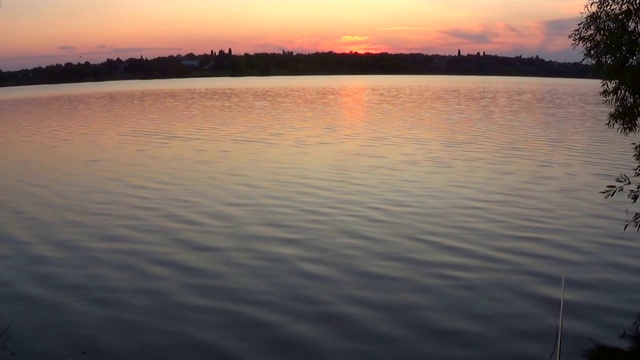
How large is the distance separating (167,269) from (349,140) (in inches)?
1007

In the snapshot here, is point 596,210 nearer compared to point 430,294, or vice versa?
point 430,294

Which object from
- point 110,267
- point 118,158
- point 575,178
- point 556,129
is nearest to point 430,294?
point 110,267

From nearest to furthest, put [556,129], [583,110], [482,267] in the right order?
[482,267]
[556,129]
[583,110]

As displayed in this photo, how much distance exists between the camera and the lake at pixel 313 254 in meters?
10.2

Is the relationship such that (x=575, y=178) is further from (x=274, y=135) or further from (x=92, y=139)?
(x=92, y=139)

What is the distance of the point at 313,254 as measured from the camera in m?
14.6

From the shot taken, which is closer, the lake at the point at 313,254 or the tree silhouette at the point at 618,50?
the lake at the point at 313,254

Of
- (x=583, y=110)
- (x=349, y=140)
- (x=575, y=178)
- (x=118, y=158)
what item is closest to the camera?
(x=575, y=178)

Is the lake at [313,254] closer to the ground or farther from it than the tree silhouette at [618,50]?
closer to the ground

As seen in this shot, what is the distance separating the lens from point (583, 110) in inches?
2507

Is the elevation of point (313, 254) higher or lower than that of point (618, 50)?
lower

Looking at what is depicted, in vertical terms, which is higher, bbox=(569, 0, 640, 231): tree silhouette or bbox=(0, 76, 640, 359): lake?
bbox=(569, 0, 640, 231): tree silhouette

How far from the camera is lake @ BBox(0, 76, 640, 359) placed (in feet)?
33.4

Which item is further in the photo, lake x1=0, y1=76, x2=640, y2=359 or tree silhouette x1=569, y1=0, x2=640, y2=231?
tree silhouette x1=569, y1=0, x2=640, y2=231
